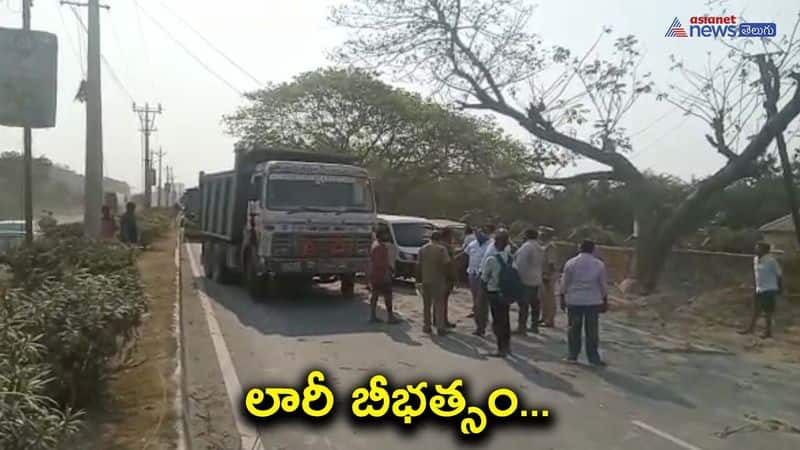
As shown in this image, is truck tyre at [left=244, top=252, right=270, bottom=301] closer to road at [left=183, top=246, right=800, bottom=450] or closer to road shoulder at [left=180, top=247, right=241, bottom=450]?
road at [left=183, top=246, right=800, bottom=450]

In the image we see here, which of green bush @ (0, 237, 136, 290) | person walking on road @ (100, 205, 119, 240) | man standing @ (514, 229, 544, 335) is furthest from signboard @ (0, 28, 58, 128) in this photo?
man standing @ (514, 229, 544, 335)

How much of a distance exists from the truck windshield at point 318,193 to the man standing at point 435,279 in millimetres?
3828

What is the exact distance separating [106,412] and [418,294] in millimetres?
11821

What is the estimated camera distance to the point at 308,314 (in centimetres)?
1434

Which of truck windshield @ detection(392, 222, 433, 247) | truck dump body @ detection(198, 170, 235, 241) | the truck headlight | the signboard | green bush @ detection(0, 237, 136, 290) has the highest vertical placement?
the signboard

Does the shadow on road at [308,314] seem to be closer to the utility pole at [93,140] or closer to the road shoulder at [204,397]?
the road shoulder at [204,397]

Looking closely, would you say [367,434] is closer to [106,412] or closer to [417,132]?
[106,412]

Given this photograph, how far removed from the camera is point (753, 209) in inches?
1861

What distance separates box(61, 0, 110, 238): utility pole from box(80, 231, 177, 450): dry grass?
6863 mm

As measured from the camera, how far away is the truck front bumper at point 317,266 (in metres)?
15.1

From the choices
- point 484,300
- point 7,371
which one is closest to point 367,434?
point 7,371

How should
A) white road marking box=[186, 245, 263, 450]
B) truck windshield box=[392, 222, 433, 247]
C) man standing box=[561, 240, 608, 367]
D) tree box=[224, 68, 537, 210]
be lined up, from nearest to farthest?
white road marking box=[186, 245, 263, 450] → man standing box=[561, 240, 608, 367] → truck windshield box=[392, 222, 433, 247] → tree box=[224, 68, 537, 210]

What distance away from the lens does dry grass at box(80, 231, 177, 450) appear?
612 cm

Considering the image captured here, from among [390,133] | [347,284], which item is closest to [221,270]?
[347,284]
